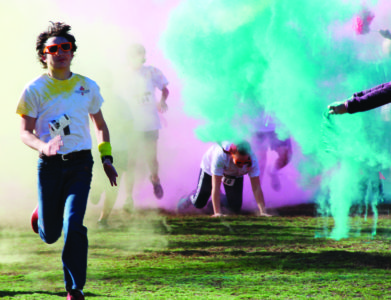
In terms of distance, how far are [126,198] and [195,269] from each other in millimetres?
3215

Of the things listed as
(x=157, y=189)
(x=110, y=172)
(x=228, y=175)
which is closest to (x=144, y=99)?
(x=157, y=189)

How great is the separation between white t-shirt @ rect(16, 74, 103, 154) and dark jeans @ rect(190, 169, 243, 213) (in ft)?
11.2

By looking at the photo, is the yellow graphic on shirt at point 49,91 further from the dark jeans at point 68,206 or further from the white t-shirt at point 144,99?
the white t-shirt at point 144,99

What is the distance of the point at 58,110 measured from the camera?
3479 millimetres

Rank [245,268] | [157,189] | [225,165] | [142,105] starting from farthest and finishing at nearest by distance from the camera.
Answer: [157,189] < [142,105] < [225,165] < [245,268]

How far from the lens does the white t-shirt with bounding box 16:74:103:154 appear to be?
11.3 ft

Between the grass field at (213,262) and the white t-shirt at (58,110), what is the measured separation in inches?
39.4

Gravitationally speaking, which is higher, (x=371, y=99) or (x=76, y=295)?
(x=371, y=99)

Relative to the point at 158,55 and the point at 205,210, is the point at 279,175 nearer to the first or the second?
the point at 205,210

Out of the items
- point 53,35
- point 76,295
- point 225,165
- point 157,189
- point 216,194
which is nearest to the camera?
point 76,295

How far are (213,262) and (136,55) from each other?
3230 mm

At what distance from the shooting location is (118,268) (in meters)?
4.57

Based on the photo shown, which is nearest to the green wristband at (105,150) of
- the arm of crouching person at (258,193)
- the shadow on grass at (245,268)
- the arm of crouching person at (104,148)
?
the arm of crouching person at (104,148)

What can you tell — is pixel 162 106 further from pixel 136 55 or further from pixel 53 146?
pixel 53 146
